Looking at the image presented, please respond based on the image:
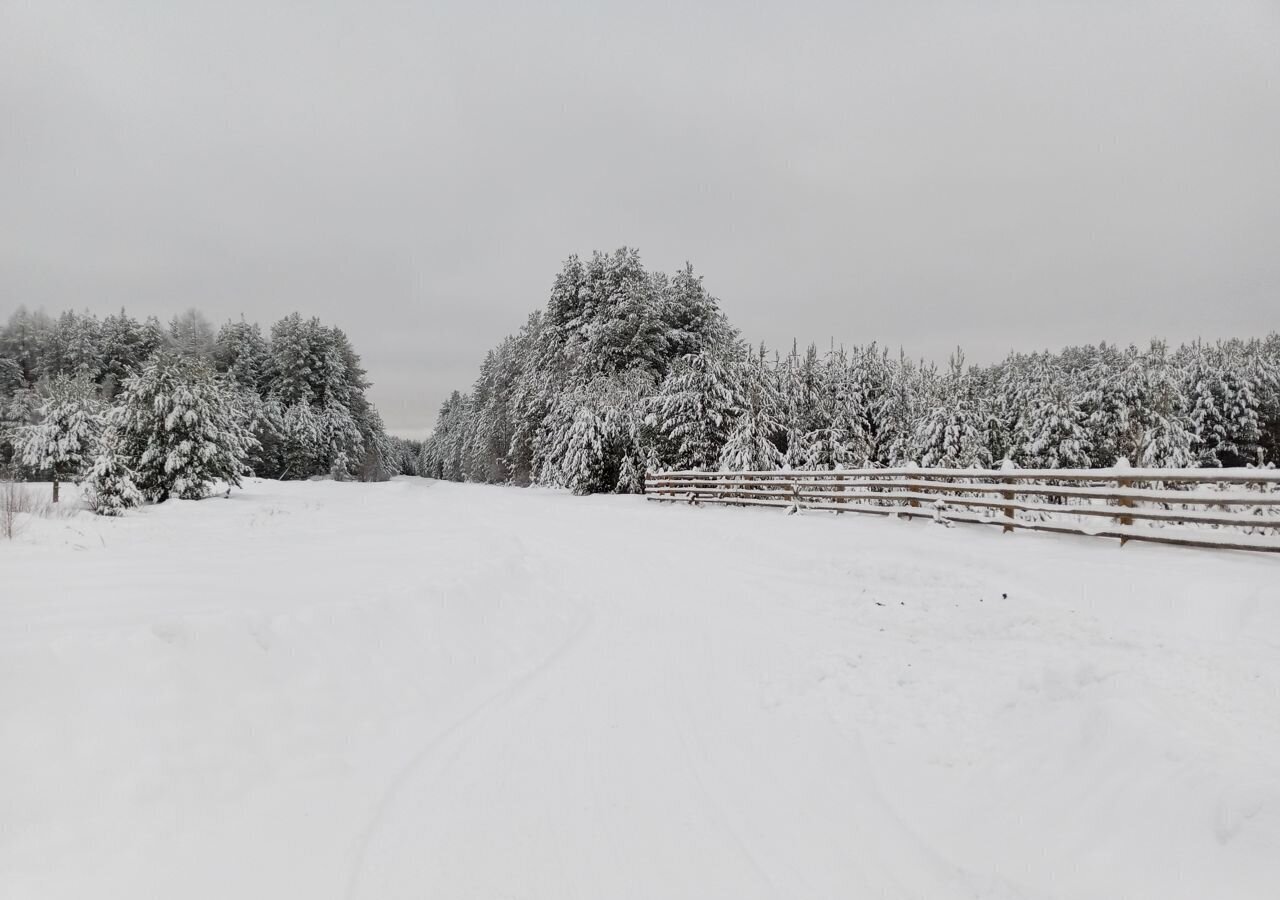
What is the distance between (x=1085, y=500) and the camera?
9992mm

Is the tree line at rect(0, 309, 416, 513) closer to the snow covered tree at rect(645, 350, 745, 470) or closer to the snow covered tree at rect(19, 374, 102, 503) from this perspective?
the snow covered tree at rect(19, 374, 102, 503)

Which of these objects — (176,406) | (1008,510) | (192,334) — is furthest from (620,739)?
(192,334)

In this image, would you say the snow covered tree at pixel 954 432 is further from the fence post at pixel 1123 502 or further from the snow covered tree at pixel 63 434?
the snow covered tree at pixel 63 434

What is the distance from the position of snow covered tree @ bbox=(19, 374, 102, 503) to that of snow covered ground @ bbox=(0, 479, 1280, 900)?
25.7 m

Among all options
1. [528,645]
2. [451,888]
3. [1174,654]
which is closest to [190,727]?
[451,888]

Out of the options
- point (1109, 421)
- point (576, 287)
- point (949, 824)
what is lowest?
point (949, 824)

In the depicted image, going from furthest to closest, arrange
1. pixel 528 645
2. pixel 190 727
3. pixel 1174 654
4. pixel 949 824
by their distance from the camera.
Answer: pixel 528 645 → pixel 1174 654 → pixel 190 727 → pixel 949 824

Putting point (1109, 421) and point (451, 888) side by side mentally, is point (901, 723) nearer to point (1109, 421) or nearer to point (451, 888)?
point (451, 888)

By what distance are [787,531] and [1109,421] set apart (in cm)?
4691

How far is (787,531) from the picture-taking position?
42.3 feet

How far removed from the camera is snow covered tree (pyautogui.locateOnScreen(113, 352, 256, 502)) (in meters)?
21.8

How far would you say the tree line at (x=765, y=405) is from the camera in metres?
27.2

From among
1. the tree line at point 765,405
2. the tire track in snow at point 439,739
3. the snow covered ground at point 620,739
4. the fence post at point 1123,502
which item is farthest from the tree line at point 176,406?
the fence post at point 1123,502

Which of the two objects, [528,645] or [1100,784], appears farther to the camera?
[528,645]
